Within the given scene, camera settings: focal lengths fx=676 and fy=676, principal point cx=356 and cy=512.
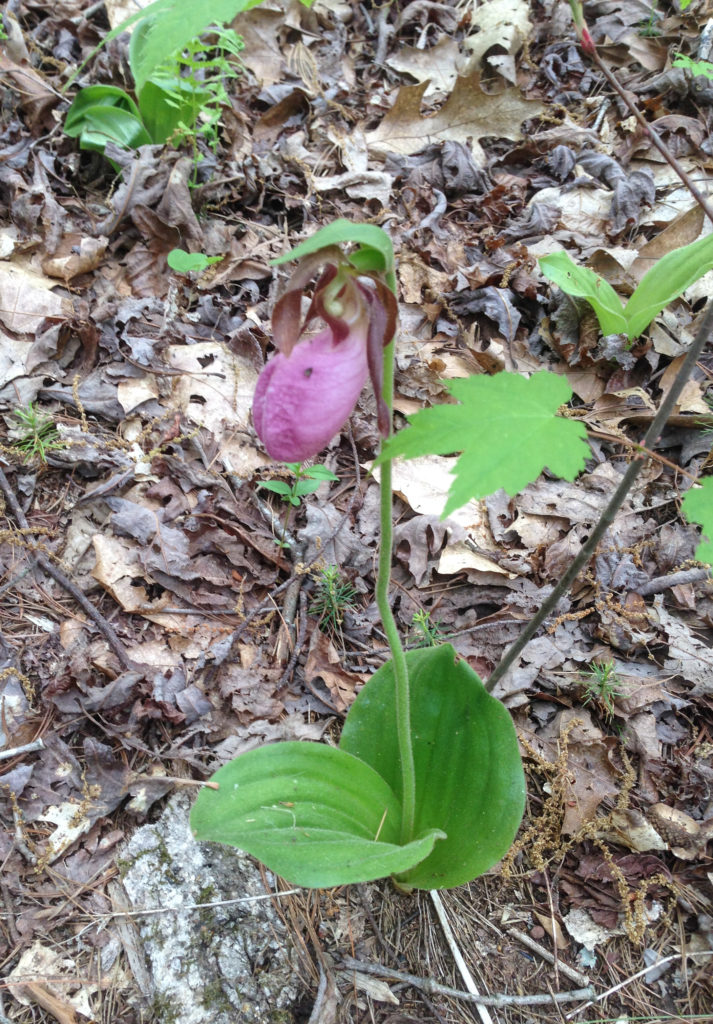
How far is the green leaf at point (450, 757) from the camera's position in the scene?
4.87 feet

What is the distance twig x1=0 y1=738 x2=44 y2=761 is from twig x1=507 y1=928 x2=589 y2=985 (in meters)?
1.27

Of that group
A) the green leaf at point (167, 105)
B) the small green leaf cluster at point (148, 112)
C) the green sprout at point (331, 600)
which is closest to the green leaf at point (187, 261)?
the small green leaf cluster at point (148, 112)

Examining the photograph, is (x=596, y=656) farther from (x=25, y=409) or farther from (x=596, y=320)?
(x=25, y=409)

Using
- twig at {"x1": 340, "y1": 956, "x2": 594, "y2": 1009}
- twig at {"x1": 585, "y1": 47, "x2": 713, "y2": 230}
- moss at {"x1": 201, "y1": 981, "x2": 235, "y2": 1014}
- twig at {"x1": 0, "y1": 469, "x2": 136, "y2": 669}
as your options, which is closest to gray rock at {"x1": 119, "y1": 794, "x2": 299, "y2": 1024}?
moss at {"x1": 201, "y1": 981, "x2": 235, "y2": 1014}

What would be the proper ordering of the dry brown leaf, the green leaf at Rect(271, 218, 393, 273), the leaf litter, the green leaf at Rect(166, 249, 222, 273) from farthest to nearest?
the dry brown leaf < the green leaf at Rect(166, 249, 222, 273) < the leaf litter < the green leaf at Rect(271, 218, 393, 273)

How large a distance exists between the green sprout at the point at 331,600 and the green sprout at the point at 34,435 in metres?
1.02

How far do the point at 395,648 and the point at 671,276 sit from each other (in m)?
1.44

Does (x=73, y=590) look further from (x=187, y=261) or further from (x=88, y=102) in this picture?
(x=88, y=102)

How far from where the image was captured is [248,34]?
3719 mm

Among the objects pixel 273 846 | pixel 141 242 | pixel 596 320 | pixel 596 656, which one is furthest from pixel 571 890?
pixel 141 242

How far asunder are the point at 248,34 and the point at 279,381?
362 centimetres

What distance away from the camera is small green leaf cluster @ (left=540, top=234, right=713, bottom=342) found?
1.94 m

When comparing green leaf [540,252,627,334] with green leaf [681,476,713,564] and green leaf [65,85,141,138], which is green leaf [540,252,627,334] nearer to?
green leaf [681,476,713,564]

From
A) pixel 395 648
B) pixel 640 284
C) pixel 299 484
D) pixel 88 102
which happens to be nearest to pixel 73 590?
pixel 299 484
